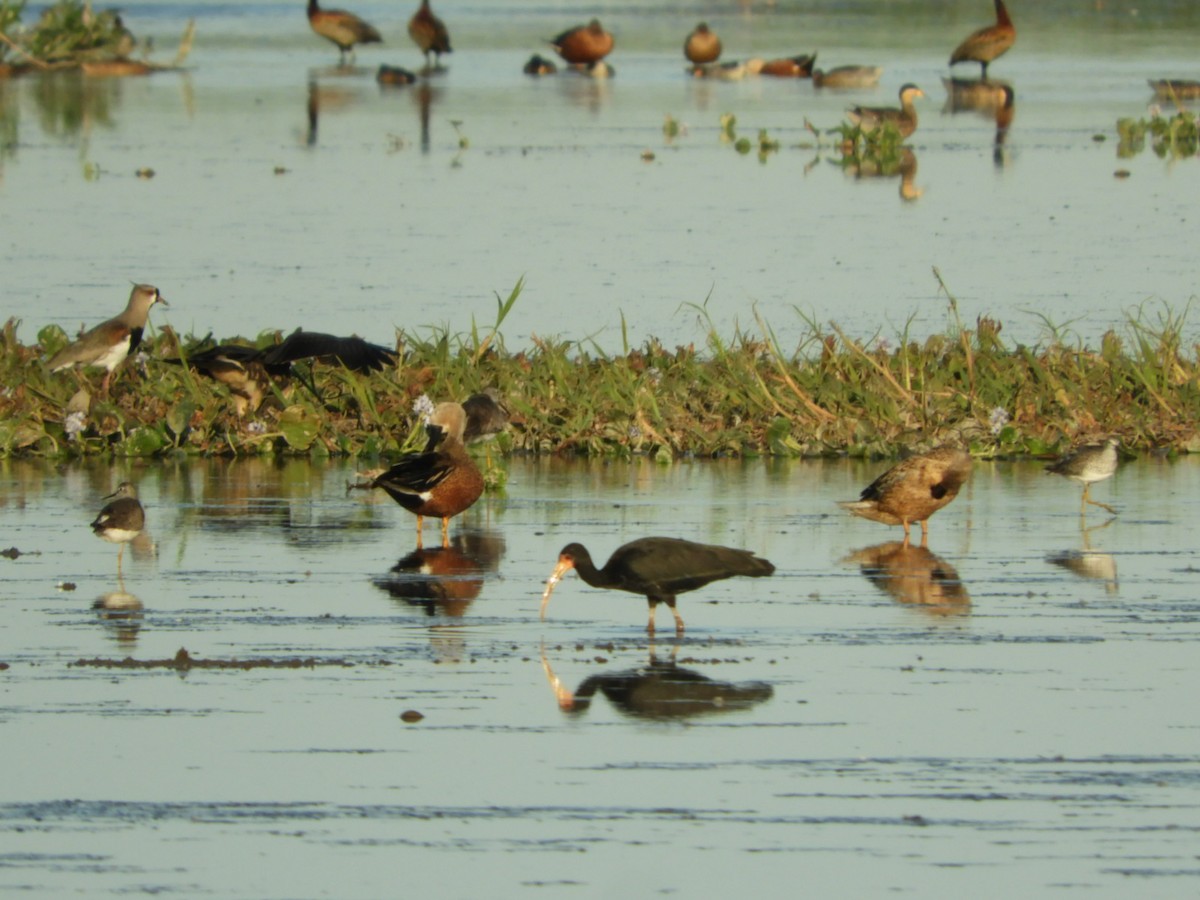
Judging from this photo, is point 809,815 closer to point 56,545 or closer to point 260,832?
point 260,832

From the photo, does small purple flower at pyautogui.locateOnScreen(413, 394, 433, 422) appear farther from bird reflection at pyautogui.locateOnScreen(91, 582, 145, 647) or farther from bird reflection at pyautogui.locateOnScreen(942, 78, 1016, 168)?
bird reflection at pyautogui.locateOnScreen(942, 78, 1016, 168)

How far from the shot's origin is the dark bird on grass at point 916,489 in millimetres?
11305

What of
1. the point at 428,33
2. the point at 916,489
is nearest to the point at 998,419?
the point at 916,489

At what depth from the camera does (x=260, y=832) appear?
7133 mm

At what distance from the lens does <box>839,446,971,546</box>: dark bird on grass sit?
11.3 metres

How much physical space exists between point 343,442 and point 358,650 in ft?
14.7

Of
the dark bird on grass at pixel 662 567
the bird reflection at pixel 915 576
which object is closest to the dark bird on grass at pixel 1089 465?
the bird reflection at pixel 915 576

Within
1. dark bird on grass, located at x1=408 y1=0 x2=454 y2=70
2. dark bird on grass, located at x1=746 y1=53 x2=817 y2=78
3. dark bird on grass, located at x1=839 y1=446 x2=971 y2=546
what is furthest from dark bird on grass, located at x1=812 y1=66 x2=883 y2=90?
Result: dark bird on grass, located at x1=839 y1=446 x2=971 y2=546

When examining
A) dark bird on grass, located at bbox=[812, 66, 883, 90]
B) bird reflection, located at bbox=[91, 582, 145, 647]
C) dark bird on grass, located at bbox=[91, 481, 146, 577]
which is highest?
dark bird on grass, located at bbox=[812, 66, 883, 90]

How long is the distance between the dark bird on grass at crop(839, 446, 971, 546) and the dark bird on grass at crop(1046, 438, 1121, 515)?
826 mm

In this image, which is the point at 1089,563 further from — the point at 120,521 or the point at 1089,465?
the point at 120,521

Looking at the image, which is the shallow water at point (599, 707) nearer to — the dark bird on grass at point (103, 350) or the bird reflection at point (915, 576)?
the bird reflection at point (915, 576)

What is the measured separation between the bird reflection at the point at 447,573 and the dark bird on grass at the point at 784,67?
38.8 m

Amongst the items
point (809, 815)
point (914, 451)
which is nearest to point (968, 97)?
point (914, 451)
